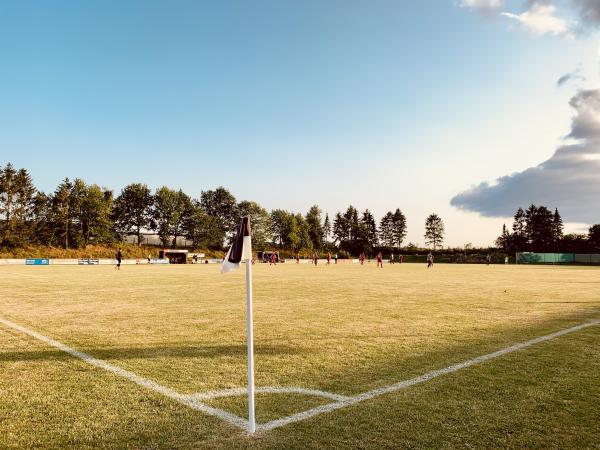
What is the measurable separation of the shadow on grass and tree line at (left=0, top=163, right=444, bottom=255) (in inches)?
1902

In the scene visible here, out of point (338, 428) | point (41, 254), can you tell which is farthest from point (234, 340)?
point (41, 254)

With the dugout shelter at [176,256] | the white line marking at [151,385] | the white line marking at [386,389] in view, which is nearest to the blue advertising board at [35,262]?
the dugout shelter at [176,256]

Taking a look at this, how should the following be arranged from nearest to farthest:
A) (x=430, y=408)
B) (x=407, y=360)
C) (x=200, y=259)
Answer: (x=430, y=408) < (x=407, y=360) < (x=200, y=259)

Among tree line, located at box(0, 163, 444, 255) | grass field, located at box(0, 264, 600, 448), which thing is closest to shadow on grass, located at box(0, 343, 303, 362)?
grass field, located at box(0, 264, 600, 448)

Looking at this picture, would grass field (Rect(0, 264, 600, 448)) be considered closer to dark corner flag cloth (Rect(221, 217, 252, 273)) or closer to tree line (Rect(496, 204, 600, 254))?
dark corner flag cloth (Rect(221, 217, 252, 273))

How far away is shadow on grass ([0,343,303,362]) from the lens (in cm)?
721

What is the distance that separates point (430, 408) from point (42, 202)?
100434 millimetres

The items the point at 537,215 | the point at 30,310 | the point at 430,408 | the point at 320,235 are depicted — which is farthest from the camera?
the point at 320,235

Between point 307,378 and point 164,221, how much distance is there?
113 m

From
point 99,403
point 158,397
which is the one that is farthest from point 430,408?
point 99,403

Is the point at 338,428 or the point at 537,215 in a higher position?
the point at 537,215

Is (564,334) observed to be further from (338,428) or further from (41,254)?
(41,254)

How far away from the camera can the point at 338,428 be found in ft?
14.1

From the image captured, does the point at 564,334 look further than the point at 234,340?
Yes
